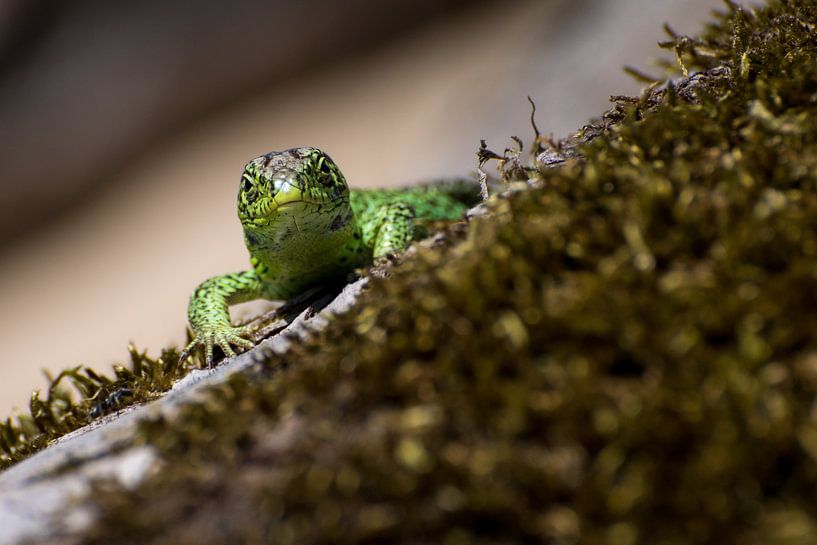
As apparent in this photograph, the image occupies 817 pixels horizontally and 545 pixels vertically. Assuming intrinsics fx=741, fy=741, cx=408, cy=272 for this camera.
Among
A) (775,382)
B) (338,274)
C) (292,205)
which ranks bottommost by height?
(775,382)

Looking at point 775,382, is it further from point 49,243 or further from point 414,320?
point 49,243

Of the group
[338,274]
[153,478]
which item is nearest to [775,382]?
[153,478]

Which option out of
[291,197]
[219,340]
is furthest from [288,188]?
[219,340]

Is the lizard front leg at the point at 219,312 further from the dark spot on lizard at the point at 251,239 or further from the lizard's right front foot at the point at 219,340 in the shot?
the dark spot on lizard at the point at 251,239

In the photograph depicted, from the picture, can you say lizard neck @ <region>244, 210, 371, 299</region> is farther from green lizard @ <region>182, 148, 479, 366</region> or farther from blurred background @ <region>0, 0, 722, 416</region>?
blurred background @ <region>0, 0, 722, 416</region>

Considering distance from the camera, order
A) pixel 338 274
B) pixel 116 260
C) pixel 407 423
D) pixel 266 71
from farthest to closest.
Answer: pixel 266 71 < pixel 116 260 < pixel 338 274 < pixel 407 423

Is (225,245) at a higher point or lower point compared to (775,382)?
higher

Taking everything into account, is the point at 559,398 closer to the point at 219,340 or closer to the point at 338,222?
the point at 219,340
